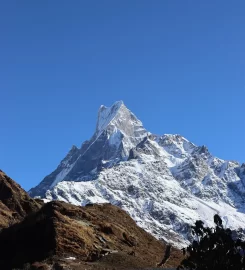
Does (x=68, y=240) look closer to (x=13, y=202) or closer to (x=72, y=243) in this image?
(x=72, y=243)

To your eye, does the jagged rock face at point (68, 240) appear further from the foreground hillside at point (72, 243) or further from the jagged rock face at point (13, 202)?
the jagged rock face at point (13, 202)

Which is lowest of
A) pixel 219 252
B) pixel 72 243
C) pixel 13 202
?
pixel 219 252

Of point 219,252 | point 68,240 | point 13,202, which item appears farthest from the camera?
point 13,202

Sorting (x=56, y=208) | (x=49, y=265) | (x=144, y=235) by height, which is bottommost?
(x=49, y=265)

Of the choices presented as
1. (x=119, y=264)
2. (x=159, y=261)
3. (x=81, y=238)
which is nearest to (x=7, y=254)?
(x=81, y=238)


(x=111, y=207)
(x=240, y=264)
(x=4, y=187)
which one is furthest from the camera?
(x=4, y=187)

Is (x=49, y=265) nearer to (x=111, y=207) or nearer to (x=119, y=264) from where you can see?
(x=119, y=264)

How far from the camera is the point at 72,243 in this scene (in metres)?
43.2

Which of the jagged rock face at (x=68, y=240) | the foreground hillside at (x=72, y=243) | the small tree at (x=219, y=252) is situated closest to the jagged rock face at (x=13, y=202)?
the foreground hillside at (x=72, y=243)

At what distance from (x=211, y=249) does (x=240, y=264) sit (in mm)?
1783

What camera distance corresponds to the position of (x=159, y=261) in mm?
49844

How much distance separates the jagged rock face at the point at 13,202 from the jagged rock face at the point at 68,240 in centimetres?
1151

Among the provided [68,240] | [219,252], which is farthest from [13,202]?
[219,252]

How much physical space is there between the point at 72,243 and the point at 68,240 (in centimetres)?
42
